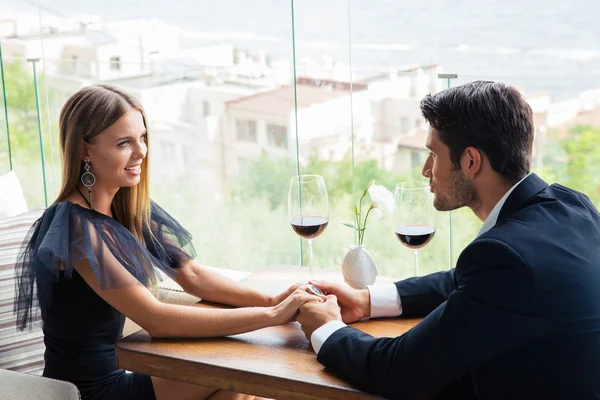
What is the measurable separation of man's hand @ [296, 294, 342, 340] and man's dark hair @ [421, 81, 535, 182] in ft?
1.47

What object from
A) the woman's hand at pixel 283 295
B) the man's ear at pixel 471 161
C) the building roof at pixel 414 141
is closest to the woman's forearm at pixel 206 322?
the woman's hand at pixel 283 295

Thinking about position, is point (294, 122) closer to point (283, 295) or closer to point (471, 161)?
point (283, 295)

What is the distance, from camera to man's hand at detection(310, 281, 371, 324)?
200 cm

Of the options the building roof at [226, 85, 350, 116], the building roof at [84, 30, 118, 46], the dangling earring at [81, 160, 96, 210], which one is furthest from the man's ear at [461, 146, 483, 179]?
the building roof at [84, 30, 118, 46]

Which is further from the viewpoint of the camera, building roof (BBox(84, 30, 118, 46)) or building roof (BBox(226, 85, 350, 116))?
building roof (BBox(84, 30, 118, 46))

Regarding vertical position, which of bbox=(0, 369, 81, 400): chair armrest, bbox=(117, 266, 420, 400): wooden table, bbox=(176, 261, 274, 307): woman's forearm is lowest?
bbox=(0, 369, 81, 400): chair armrest

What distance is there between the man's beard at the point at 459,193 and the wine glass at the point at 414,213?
7.1 inches

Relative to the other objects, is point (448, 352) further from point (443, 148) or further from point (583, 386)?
point (443, 148)

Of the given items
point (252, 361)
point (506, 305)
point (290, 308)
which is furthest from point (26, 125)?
point (506, 305)

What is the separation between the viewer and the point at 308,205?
2.20 meters

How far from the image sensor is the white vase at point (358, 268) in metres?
2.15

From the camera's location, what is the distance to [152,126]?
4.86 meters

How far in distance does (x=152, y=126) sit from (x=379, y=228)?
1.65m

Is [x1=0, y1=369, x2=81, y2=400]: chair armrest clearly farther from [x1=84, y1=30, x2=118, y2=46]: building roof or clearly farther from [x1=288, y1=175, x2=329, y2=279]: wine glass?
[x1=84, y1=30, x2=118, y2=46]: building roof
